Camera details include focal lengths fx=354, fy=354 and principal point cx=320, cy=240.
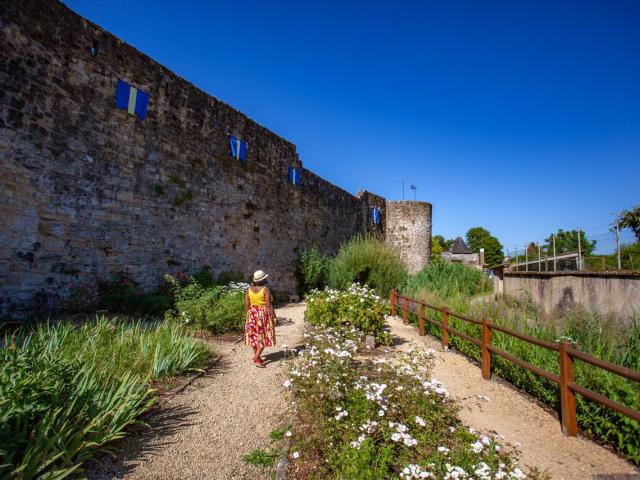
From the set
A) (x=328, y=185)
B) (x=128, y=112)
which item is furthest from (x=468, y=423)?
(x=328, y=185)

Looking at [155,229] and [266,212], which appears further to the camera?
[266,212]

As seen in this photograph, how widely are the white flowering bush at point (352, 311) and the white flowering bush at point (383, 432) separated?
1.88 m

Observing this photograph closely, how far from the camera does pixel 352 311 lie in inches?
229

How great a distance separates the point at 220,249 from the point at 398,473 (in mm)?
7300

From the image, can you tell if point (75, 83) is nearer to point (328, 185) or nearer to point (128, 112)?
point (128, 112)

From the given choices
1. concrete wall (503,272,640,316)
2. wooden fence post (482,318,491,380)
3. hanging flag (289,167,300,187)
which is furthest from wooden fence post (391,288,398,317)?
hanging flag (289,167,300,187)

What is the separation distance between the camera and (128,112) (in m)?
6.71

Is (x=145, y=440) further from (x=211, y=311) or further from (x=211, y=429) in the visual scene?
(x=211, y=311)

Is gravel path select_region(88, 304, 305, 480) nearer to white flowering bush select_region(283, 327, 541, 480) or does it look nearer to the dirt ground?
the dirt ground

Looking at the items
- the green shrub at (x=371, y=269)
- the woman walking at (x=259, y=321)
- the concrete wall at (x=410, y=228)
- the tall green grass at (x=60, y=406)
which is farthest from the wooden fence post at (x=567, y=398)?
the concrete wall at (x=410, y=228)

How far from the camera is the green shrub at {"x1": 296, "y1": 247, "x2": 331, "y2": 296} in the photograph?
12.3m

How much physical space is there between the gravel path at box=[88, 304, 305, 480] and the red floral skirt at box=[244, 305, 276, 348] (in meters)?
0.31

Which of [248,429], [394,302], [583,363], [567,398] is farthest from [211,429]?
[394,302]

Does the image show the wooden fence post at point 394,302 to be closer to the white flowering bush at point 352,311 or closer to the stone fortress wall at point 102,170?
the white flowering bush at point 352,311
